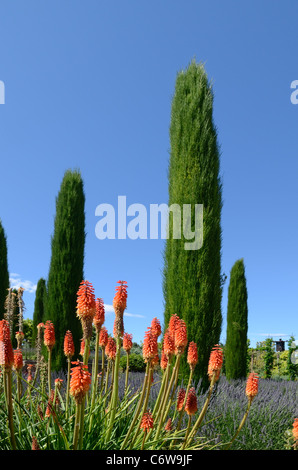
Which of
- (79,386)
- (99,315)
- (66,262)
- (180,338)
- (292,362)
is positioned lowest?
(292,362)

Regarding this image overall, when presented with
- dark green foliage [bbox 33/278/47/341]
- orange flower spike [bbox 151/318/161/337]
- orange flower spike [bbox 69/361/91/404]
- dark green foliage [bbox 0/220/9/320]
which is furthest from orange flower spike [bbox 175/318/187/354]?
dark green foliage [bbox 33/278/47/341]

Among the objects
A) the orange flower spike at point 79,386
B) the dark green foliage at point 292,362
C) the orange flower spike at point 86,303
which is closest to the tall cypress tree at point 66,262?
the orange flower spike at point 86,303

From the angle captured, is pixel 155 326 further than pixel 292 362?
No

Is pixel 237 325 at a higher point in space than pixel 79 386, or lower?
lower

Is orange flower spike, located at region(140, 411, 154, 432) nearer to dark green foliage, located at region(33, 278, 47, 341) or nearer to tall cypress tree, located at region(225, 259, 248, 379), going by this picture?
tall cypress tree, located at region(225, 259, 248, 379)

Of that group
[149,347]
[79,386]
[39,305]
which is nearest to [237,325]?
[149,347]

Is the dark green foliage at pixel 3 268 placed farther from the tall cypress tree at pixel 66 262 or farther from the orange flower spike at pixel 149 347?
the orange flower spike at pixel 149 347

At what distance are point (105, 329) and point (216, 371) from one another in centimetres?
113

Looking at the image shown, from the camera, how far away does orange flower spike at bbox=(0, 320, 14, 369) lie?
1.99 meters

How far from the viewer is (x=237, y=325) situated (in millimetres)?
13086

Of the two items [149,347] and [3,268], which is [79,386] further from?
[3,268]

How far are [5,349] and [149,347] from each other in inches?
35.1

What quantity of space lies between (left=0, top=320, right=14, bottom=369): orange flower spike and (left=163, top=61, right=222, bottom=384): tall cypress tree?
4.60 meters

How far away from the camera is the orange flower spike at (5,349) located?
6.52 ft
